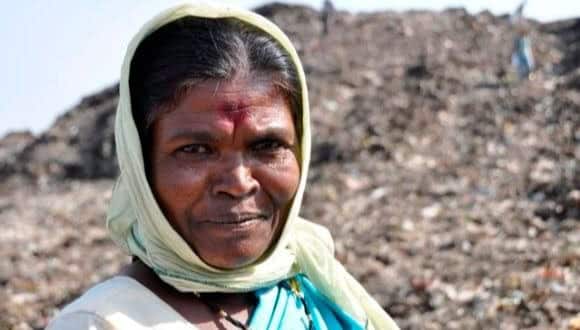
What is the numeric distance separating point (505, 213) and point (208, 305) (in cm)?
A: 613

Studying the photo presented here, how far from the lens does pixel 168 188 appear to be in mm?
1512

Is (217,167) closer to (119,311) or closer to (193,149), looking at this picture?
(193,149)

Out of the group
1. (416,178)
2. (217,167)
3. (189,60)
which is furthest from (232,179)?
(416,178)

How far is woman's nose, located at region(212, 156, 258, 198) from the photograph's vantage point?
1506mm

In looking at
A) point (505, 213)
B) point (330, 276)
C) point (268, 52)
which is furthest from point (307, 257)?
point (505, 213)

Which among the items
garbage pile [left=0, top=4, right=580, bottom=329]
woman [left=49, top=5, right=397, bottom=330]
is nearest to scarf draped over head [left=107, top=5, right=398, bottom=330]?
woman [left=49, top=5, right=397, bottom=330]

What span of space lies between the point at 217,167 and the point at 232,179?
0.03 m

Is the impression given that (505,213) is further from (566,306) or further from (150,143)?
(150,143)

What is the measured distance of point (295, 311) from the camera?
165 cm

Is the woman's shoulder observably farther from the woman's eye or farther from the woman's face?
the woman's eye

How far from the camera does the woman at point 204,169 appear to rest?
4.90 feet

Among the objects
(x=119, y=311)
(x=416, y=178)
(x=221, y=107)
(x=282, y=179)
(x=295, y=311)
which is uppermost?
(x=221, y=107)

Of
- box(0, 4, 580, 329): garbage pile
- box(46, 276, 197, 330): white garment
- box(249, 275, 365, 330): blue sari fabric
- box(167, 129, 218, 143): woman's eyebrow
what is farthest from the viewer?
box(0, 4, 580, 329): garbage pile

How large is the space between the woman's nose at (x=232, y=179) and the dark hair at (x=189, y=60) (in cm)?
13
